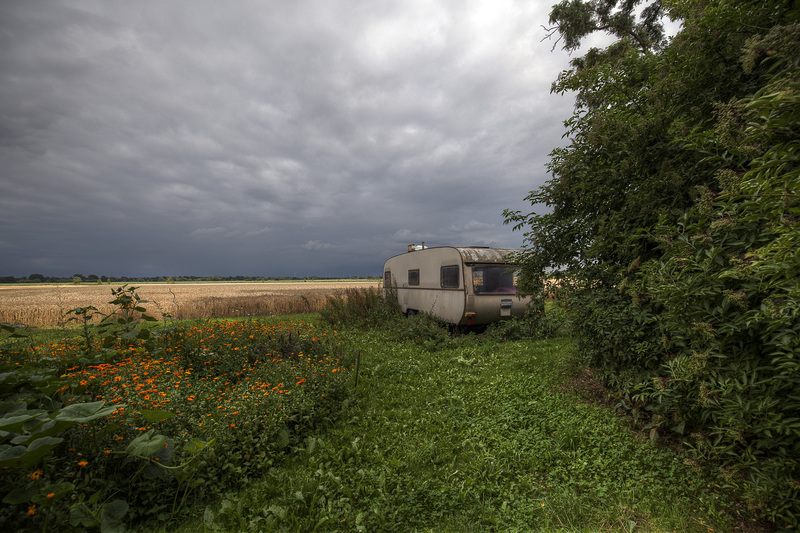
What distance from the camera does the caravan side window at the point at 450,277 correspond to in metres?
10.6

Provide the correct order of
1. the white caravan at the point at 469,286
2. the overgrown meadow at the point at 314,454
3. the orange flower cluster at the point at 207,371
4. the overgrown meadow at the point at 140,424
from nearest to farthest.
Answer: the overgrown meadow at the point at 140,424, the overgrown meadow at the point at 314,454, the orange flower cluster at the point at 207,371, the white caravan at the point at 469,286

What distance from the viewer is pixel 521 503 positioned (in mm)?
3369

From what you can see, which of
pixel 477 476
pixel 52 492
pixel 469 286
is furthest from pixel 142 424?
pixel 469 286

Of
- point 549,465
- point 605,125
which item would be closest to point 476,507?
point 549,465

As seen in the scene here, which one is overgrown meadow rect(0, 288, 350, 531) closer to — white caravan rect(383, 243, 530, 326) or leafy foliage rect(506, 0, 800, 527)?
leafy foliage rect(506, 0, 800, 527)

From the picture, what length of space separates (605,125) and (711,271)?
9.39 feet

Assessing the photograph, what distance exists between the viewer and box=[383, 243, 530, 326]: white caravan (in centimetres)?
1021

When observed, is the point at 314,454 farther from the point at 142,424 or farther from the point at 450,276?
the point at 450,276

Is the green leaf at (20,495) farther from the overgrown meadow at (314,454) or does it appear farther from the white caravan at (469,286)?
the white caravan at (469,286)

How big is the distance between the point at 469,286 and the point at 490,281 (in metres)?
0.95

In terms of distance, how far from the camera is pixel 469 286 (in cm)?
1016

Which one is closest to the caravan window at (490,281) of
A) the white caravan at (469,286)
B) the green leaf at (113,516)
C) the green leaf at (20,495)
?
the white caravan at (469,286)

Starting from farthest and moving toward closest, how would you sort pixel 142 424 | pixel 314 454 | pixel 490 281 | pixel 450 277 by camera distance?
pixel 450 277, pixel 490 281, pixel 314 454, pixel 142 424

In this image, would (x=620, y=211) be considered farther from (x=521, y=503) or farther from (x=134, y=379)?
(x=134, y=379)
